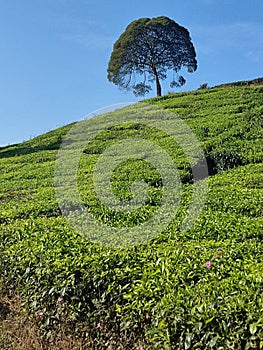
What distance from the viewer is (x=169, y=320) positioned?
107 inches

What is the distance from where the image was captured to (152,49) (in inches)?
946

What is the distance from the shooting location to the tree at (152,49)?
2392 cm

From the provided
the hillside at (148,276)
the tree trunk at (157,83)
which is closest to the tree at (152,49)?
the tree trunk at (157,83)

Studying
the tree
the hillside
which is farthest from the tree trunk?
the hillside

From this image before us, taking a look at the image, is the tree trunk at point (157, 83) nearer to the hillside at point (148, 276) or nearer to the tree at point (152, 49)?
the tree at point (152, 49)

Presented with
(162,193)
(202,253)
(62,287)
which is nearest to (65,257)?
(62,287)

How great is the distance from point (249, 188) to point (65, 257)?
13.3ft

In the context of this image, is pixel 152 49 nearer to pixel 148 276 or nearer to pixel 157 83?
pixel 157 83

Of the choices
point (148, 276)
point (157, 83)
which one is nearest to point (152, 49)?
point (157, 83)

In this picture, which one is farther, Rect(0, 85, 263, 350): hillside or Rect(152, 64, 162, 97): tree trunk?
Rect(152, 64, 162, 97): tree trunk

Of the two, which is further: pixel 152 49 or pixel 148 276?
pixel 152 49

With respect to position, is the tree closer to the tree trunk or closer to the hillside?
the tree trunk

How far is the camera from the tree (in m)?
23.9

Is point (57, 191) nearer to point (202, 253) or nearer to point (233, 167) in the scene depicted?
point (233, 167)
